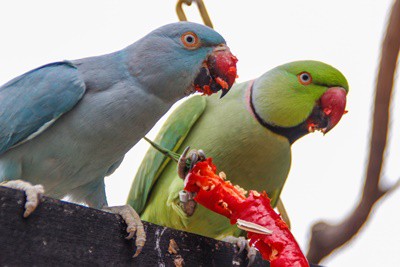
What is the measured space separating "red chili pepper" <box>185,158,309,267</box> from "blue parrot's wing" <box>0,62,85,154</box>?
514 mm

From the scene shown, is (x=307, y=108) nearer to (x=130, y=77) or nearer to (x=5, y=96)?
(x=130, y=77)

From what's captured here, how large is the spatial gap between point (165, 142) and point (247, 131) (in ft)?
1.22

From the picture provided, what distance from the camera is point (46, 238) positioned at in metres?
1.54

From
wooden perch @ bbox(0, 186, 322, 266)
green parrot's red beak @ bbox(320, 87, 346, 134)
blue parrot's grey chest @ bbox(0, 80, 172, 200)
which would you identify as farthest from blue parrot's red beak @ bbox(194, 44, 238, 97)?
green parrot's red beak @ bbox(320, 87, 346, 134)

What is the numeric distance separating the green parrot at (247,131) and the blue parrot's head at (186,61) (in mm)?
738

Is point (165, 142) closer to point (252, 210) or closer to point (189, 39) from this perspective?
point (189, 39)

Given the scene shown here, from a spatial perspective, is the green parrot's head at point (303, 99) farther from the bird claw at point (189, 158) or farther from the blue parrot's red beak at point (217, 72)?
the bird claw at point (189, 158)

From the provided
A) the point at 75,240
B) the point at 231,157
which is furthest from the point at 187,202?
the point at 231,157

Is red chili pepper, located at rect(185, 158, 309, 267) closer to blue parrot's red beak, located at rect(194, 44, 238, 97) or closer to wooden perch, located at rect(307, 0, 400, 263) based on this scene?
blue parrot's red beak, located at rect(194, 44, 238, 97)

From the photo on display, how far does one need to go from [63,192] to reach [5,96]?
1.21 feet

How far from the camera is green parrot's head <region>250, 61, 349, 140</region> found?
3.15 metres

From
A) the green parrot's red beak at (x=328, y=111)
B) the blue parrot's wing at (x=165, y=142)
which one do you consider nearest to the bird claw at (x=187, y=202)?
the blue parrot's wing at (x=165, y=142)

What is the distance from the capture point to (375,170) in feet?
10.2

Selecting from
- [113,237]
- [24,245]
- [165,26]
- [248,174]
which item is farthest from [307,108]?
[24,245]
